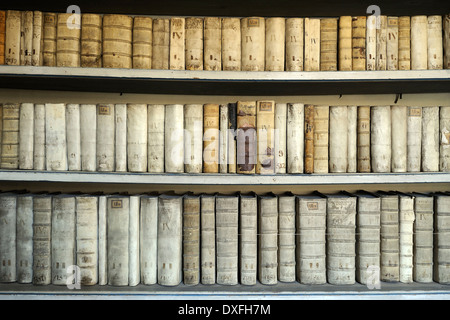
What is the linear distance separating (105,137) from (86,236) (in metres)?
0.36

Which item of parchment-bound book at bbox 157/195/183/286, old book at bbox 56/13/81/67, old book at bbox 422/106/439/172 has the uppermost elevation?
old book at bbox 56/13/81/67

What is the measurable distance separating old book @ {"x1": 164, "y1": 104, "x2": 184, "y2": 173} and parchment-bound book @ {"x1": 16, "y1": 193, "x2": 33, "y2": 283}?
52cm

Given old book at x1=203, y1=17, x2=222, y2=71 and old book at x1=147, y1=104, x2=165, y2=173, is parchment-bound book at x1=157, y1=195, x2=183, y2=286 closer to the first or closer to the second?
old book at x1=147, y1=104, x2=165, y2=173

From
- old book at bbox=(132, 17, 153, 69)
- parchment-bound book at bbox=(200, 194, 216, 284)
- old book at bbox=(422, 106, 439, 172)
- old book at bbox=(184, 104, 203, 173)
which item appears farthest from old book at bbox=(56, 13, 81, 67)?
old book at bbox=(422, 106, 439, 172)

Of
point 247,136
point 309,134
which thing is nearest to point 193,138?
point 247,136

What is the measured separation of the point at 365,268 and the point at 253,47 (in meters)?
0.90

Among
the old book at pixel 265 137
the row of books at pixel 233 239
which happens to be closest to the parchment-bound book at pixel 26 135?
the row of books at pixel 233 239

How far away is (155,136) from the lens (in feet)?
3.75

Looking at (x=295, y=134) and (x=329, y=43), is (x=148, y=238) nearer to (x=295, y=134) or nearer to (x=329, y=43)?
(x=295, y=134)

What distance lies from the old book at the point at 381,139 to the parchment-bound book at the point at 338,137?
0.34ft

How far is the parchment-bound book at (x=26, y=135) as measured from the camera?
1121 mm

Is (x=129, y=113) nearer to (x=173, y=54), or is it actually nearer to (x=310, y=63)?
(x=173, y=54)

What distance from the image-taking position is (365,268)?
1.15 m

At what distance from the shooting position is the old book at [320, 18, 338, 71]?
1139 mm
